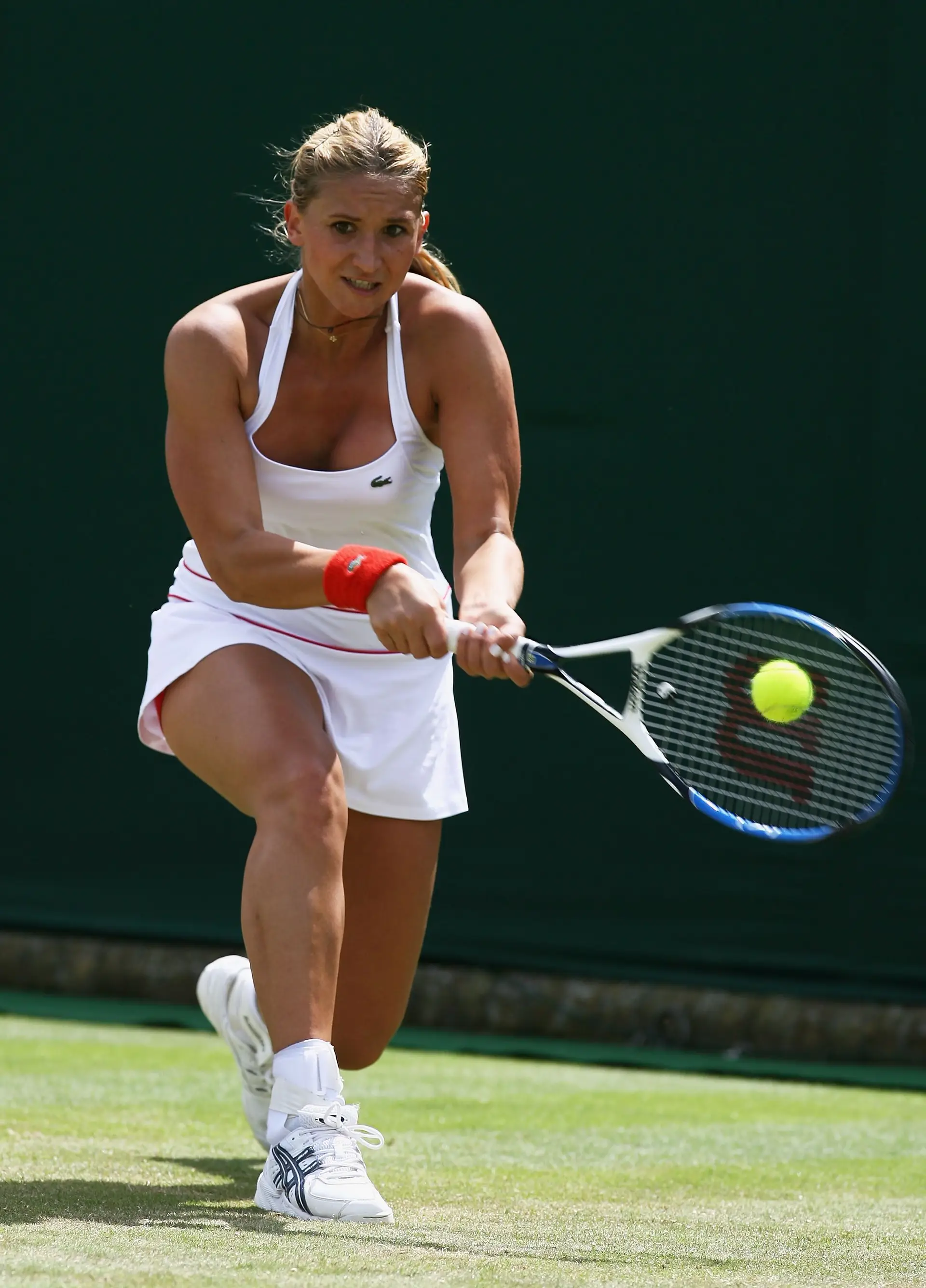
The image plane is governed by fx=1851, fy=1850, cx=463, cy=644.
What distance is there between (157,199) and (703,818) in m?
2.14

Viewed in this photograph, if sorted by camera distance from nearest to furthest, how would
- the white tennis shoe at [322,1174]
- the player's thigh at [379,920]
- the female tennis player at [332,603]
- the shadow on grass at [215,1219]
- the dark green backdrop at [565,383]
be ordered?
the shadow on grass at [215,1219]
the white tennis shoe at [322,1174]
the female tennis player at [332,603]
the player's thigh at [379,920]
the dark green backdrop at [565,383]

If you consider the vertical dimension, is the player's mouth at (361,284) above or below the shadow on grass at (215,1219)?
above

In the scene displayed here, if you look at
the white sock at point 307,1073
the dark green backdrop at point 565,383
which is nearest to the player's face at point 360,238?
the white sock at point 307,1073

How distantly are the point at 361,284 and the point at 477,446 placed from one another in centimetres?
26

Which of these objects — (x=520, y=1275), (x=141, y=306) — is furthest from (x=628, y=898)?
(x=520, y=1275)

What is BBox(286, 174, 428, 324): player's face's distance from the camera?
7.74 ft

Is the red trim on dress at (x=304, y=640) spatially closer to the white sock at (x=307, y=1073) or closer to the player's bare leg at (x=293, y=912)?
the player's bare leg at (x=293, y=912)

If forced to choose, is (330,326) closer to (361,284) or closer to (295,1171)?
(361,284)

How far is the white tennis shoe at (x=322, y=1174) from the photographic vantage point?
213 centimetres

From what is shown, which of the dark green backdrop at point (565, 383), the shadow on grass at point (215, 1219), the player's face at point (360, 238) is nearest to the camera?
the shadow on grass at point (215, 1219)

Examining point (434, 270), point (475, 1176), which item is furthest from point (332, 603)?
point (475, 1176)

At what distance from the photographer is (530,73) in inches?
183

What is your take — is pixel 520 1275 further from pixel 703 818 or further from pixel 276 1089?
pixel 703 818

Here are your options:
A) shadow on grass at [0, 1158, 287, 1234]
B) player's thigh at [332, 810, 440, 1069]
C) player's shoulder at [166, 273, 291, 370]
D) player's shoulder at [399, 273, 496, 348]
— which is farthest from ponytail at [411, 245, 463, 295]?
shadow on grass at [0, 1158, 287, 1234]
